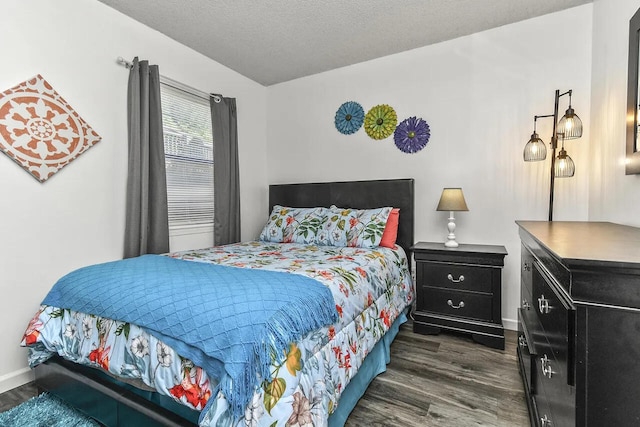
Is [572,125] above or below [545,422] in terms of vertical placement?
above

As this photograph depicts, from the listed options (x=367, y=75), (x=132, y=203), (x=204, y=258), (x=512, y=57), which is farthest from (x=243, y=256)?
(x=512, y=57)

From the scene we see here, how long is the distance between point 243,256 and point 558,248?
1904mm

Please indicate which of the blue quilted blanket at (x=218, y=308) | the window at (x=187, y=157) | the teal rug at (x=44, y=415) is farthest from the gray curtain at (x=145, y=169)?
the teal rug at (x=44, y=415)

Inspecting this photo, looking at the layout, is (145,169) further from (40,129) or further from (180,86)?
(180,86)

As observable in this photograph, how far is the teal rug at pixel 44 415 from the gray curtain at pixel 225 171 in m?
1.74

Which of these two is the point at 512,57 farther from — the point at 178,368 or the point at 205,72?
the point at 178,368

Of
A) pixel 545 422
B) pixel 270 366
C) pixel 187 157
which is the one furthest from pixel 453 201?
pixel 187 157

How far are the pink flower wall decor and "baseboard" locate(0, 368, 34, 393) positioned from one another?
1.21 m

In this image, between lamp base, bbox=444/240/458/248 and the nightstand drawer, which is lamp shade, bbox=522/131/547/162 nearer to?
lamp base, bbox=444/240/458/248

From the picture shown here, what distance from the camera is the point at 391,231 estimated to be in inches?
112

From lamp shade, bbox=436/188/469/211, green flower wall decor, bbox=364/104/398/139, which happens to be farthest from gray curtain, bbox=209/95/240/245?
lamp shade, bbox=436/188/469/211

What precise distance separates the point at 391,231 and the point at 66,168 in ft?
8.33

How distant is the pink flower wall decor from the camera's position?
1.88 m

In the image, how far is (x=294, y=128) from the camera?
149 inches
